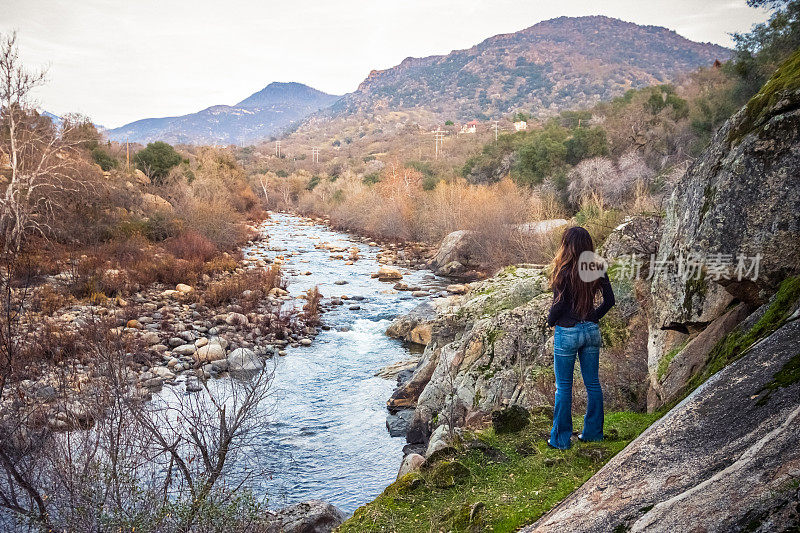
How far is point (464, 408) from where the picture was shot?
7.75 m

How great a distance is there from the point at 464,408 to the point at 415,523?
4.00 metres

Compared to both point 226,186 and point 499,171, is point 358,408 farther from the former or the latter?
point 226,186

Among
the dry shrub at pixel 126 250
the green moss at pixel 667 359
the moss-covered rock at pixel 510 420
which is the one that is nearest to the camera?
the green moss at pixel 667 359

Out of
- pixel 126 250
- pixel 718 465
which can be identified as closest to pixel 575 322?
pixel 718 465

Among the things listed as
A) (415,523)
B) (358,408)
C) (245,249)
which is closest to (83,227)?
(245,249)

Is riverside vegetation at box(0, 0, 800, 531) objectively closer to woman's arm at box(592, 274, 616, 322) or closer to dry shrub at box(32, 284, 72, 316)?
dry shrub at box(32, 284, 72, 316)

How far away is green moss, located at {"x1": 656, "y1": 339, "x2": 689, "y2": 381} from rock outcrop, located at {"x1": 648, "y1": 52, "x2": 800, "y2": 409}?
13 cm

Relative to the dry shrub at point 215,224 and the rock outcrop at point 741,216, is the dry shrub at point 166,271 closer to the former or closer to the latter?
the dry shrub at point 215,224

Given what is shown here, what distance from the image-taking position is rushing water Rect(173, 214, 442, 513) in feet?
24.4

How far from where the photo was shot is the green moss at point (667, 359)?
16.4 feet

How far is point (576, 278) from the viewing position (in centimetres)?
417

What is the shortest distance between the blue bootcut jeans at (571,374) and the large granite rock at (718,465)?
119 centimetres

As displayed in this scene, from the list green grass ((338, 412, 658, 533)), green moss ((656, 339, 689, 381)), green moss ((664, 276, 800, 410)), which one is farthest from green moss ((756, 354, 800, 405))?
green moss ((656, 339, 689, 381))

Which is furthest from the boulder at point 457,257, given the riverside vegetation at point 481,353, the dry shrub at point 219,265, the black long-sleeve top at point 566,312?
the black long-sleeve top at point 566,312
